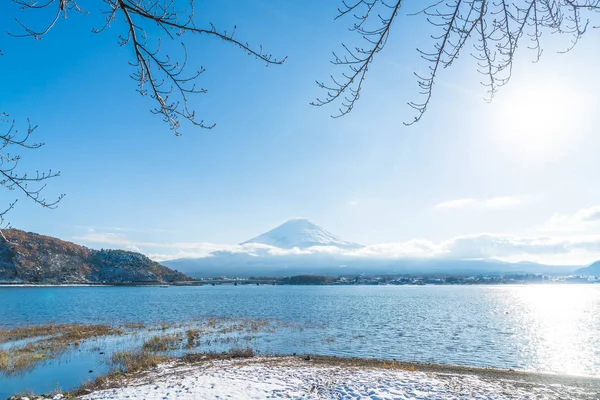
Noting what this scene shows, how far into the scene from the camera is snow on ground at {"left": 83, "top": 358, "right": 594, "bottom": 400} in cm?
1253

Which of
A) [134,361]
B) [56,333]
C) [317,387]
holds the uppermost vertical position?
[317,387]

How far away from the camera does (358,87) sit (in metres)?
4.27

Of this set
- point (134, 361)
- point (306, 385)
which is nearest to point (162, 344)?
point (134, 361)

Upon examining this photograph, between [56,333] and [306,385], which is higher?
[306,385]

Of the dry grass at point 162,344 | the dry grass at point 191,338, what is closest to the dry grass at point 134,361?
the dry grass at point 162,344

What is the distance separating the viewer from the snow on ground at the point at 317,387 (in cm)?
1253

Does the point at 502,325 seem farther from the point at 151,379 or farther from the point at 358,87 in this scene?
the point at 358,87

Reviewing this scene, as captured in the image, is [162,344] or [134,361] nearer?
[134,361]

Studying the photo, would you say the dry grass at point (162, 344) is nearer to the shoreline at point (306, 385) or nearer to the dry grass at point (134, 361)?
the dry grass at point (134, 361)

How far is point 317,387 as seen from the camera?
1390 cm

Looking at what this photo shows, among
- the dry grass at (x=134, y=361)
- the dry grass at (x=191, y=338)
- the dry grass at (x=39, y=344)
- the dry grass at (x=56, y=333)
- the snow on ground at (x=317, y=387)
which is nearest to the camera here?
the snow on ground at (x=317, y=387)

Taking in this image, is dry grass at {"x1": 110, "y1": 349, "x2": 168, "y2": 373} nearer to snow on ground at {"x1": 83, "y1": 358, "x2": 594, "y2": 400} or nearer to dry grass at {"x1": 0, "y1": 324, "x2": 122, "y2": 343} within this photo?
snow on ground at {"x1": 83, "y1": 358, "x2": 594, "y2": 400}

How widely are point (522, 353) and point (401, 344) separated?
371 inches

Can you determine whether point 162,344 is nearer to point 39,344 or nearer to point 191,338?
point 191,338
